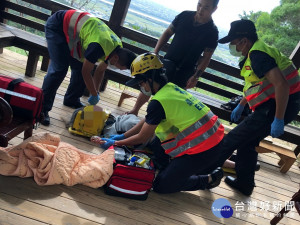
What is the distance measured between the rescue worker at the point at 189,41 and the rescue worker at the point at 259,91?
0.41 meters

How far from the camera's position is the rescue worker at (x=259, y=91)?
2.21 meters

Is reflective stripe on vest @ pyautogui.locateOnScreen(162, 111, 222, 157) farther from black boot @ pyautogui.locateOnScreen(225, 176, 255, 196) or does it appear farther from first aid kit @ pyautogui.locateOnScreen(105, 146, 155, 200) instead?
black boot @ pyautogui.locateOnScreen(225, 176, 255, 196)

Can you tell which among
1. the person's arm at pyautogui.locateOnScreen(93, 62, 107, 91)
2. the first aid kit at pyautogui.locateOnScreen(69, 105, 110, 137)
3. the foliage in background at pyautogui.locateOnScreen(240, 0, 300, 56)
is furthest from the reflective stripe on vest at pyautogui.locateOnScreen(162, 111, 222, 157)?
the foliage in background at pyautogui.locateOnScreen(240, 0, 300, 56)

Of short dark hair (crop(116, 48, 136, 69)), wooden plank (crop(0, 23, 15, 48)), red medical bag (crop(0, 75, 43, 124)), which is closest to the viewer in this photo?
red medical bag (crop(0, 75, 43, 124))

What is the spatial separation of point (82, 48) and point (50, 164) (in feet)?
4.07

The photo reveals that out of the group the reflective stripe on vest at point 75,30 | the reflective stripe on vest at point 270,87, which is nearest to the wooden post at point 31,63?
the reflective stripe on vest at point 75,30

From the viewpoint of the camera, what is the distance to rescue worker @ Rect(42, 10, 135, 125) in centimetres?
246

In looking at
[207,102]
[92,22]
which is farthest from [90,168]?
[207,102]

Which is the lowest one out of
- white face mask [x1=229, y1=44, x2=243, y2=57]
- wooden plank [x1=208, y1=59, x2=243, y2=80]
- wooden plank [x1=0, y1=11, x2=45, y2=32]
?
wooden plank [x1=0, y1=11, x2=45, y2=32]

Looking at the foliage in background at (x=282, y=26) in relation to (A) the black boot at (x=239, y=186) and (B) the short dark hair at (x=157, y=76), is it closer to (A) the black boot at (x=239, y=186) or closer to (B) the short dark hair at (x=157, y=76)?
(A) the black boot at (x=239, y=186)

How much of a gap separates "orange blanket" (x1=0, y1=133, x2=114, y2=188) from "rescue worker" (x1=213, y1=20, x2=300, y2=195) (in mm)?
1265

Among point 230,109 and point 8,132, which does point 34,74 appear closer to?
point 8,132

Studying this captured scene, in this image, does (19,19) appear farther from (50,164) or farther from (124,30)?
(50,164)

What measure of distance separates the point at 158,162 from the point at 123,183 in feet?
2.11
